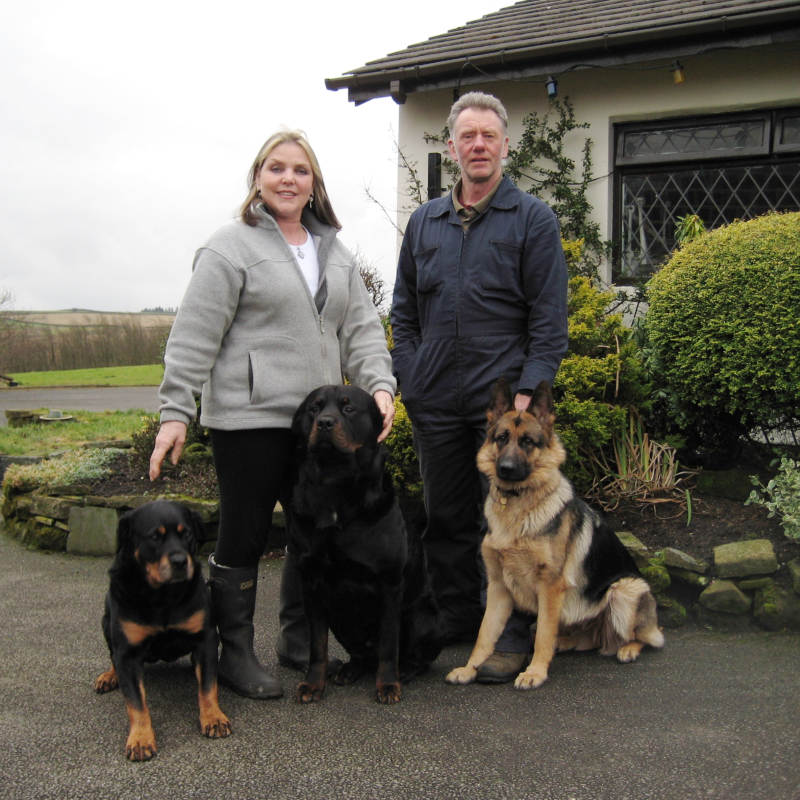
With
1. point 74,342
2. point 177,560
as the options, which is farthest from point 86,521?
point 74,342

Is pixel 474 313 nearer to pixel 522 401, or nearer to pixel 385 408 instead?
pixel 522 401

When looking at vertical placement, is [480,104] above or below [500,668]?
above

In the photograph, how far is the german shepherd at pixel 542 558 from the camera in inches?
138

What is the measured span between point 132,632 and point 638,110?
22.6ft

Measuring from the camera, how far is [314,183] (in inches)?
139

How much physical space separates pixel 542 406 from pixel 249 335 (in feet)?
4.32

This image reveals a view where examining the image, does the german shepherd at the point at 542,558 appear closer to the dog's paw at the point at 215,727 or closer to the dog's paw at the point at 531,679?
the dog's paw at the point at 531,679

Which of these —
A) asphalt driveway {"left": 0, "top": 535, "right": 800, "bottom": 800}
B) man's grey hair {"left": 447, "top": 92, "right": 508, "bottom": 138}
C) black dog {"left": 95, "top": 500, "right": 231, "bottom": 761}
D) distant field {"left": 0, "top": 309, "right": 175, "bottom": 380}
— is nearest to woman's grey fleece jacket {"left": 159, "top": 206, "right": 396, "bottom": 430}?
black dog {"left": 95, "top": 500, "right": 231, "bottom": 761}

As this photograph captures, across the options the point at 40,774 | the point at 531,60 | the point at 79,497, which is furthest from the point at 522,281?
the point at 531,60

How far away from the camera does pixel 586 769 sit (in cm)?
271

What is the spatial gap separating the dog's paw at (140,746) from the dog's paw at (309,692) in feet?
2.12

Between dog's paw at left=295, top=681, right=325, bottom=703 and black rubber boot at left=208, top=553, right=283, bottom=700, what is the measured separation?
0.12 m

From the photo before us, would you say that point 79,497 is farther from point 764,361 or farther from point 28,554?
point 764,361

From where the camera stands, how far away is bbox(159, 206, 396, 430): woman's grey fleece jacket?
321 cm
